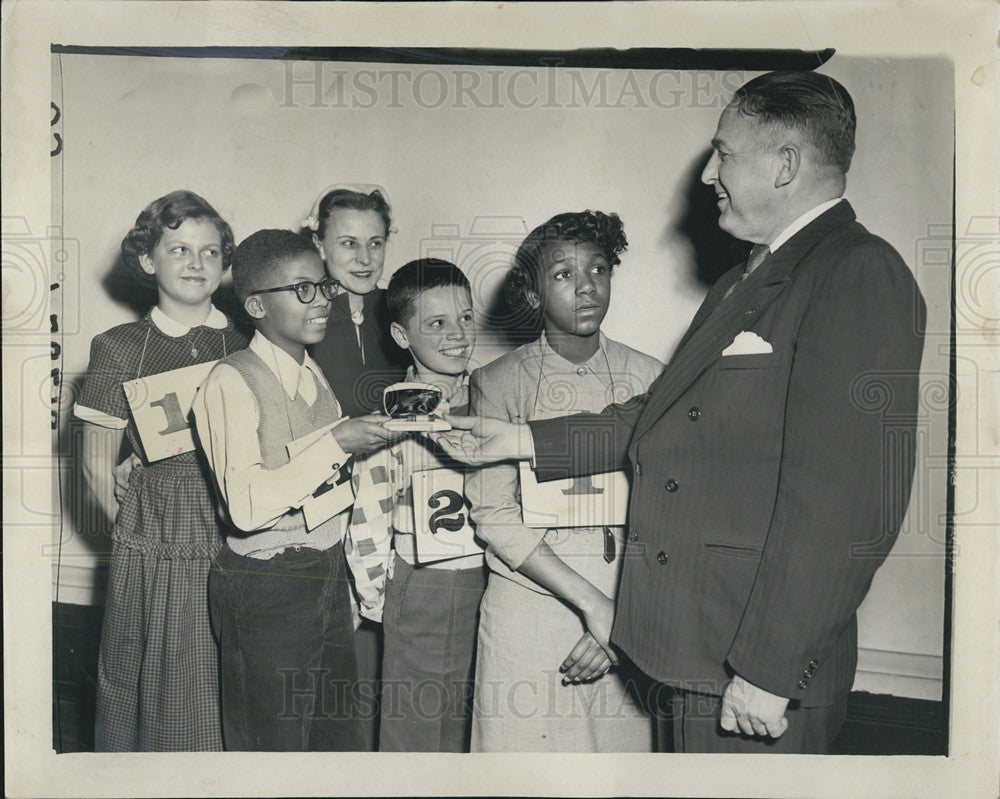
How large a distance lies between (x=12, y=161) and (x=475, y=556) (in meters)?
1.16

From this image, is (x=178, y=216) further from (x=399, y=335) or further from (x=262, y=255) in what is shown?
(x=399, y=335)

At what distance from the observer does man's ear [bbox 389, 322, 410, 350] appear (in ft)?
5.32

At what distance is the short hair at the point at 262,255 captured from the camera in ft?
5.28

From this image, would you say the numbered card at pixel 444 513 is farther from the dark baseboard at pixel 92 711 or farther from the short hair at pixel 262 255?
the dark baseboard at pixel 92 711

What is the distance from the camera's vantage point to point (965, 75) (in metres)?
1.60

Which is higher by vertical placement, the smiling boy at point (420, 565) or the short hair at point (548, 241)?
the short hair at point (548, 241)

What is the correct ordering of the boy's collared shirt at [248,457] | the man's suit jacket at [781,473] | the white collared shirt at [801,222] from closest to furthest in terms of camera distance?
the man's suit jacket at [781,473], the white collared shirt at [801,222], the boy's collared shirt at [248,457]

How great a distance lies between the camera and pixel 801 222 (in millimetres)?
1390

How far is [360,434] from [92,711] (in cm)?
77

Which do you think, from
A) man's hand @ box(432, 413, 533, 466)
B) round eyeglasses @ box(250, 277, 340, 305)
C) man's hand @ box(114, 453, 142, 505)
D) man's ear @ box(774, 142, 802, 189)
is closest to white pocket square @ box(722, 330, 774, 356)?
man's ear @ box(774, 142, 802, 189)

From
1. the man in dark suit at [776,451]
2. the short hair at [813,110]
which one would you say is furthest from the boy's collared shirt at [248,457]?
the short hair at [813,110]

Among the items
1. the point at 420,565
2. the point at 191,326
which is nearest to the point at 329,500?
the point at 420,565

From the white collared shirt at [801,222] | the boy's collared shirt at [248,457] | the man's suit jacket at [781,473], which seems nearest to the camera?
the man's suit jacket at [781,473]

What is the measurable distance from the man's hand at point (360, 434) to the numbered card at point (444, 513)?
0.11 m
